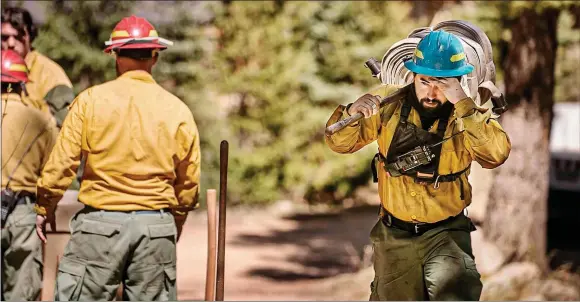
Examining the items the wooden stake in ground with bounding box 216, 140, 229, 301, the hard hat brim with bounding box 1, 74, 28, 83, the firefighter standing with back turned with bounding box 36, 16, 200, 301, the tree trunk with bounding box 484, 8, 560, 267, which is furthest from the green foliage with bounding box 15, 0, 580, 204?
the wooden stake in ground with bounding box 216, 140, 229, 301

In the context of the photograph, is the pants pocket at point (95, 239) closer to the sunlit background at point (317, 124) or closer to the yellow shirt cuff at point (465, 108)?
the yellow shirt cuff at point (465, 108)

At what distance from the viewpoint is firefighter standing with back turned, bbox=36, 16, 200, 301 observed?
477 cm

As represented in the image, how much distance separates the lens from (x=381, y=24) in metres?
15.2

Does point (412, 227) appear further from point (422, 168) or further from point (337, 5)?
point (337, 5)

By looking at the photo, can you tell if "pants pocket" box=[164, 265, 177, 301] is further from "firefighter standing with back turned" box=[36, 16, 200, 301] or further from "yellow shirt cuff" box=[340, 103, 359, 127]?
"yellow shirt cuff" box=[340, 103, 359, 127]

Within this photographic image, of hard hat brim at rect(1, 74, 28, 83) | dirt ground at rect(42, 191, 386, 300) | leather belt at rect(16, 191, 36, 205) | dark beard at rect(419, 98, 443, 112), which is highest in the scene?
hard hat brim at rect(1, 74, 28, 83)

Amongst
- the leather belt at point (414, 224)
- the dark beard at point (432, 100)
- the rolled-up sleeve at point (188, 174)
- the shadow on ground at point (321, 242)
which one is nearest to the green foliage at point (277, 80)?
the shadow on ground at point (321, 242)

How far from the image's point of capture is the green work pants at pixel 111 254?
15.7 feet

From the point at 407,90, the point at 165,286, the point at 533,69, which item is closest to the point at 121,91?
the point at 165,286

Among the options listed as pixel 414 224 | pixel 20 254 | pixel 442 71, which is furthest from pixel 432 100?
pixel 20 254

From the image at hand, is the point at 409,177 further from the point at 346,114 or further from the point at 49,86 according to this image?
the point at 49,86

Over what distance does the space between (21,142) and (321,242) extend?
26.6ft

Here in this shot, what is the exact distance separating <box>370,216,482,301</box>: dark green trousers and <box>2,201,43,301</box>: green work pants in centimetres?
Result: 233

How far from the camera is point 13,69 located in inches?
229
